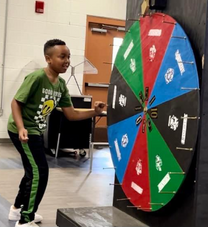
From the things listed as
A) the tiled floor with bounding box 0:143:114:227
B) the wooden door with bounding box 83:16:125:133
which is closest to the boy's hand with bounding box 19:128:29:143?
the tiled floor with bounding box 0:143:114:227

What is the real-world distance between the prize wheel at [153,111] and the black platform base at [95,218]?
116 millimetres

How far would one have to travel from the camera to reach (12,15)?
20.8 ft

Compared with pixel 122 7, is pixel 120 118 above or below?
below

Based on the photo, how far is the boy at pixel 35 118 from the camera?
229 cm

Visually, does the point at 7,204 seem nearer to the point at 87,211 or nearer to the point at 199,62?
the point at 87,211

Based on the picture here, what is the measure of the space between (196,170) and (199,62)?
430 millimetres

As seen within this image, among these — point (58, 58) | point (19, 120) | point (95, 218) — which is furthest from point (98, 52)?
point (95, 218)

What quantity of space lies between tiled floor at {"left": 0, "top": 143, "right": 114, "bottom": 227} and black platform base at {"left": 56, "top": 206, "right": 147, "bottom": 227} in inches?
14.3

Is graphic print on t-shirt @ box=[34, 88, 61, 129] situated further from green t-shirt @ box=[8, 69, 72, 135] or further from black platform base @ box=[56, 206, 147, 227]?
black platform base @ box=[56, 206, 147, 227]

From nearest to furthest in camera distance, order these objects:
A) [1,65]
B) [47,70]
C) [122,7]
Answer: [47,70]
[1,65]
[122,7]

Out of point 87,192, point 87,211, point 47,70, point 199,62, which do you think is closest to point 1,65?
point 87,192

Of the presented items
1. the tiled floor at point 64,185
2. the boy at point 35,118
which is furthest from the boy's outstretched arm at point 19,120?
the tiled floor at point 64,185

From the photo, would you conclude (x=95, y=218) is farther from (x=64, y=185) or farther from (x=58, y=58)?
(x=64, y=185)

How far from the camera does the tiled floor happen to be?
296 centimetres
